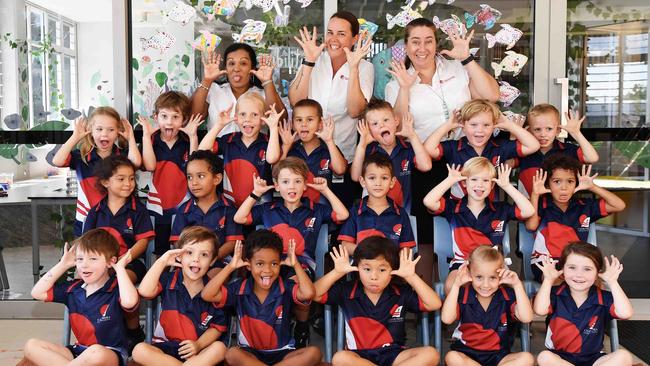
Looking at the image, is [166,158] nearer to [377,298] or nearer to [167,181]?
[167,181]

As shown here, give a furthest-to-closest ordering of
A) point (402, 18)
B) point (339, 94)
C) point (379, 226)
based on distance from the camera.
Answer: point (402, 18)
point (339, 94)
point (379, 226)

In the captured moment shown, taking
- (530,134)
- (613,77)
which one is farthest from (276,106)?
(613,77)

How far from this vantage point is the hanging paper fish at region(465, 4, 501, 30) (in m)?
4.08

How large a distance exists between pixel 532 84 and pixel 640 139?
0.70 meters

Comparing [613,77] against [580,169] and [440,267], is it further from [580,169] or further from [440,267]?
[440,267]

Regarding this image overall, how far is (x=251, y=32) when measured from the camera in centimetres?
411

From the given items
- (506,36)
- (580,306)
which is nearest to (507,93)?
(506,36)

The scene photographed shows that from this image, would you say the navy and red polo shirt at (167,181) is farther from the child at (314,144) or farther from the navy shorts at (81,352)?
the navy shorts at (81,352)

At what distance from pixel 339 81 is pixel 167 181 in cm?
105

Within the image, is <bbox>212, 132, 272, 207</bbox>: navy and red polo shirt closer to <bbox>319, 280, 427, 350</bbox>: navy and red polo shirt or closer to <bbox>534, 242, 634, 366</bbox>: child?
<bbox>319, 280, 427, 350</bbox>: navy and red polo shirt

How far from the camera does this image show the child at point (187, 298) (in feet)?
10.1

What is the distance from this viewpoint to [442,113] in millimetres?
3787

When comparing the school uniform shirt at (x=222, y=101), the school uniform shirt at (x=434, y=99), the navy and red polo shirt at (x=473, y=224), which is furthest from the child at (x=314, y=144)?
the navy and red polo shirt at (x=473, y=224)

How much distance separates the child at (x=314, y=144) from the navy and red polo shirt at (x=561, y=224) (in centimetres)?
102
